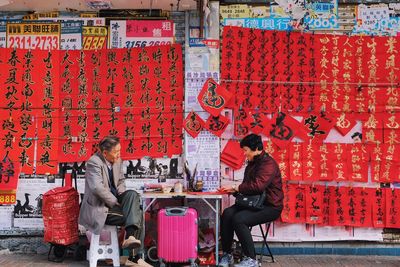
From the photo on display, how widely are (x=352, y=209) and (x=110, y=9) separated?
4.98m

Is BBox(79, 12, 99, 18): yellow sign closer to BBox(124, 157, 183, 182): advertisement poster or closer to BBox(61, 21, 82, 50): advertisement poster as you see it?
BBox(61, 21, 82, 50): advertisement poster

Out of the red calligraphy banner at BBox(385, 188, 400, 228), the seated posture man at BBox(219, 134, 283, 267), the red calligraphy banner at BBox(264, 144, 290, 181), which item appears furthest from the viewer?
the red calligraphy banner at BBox(264, 144, 290, 181)

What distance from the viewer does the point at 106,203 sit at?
7.00m

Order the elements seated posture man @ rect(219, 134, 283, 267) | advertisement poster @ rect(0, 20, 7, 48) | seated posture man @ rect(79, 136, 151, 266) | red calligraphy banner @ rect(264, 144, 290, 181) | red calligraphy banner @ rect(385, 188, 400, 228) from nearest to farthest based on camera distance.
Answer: seated posture man @ rect(79, 136, 151, 266) < seated posture man @ rect(219, 134, 283, 267) < red calligraphy banner @ rect(385, 188, 400, 228) < red calligraphy banner @ rect(264, 144, 290, 181) < advertisement poster @ rect(0, 20, 7, 48)

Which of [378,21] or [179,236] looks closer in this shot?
[179,236]

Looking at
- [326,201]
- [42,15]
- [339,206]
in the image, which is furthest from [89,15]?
[339,206]

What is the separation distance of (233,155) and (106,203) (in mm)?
2231

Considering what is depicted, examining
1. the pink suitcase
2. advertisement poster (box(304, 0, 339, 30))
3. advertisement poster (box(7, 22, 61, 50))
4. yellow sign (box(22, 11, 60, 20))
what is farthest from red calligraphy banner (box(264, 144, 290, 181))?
yellow sign (box(22, 11, 60, 20))

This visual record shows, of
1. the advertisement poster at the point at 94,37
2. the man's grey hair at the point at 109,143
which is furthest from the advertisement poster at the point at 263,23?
the man's grey hair at the point at 109,143

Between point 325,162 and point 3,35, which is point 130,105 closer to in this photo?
point 3,35

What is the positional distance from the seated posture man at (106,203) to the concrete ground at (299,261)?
0.86 meters

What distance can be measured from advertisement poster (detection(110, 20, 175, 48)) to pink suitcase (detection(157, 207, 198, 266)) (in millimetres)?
2844

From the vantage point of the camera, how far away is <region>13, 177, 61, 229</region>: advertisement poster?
325 inches

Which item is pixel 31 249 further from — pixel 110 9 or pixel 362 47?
pixel 362 47
